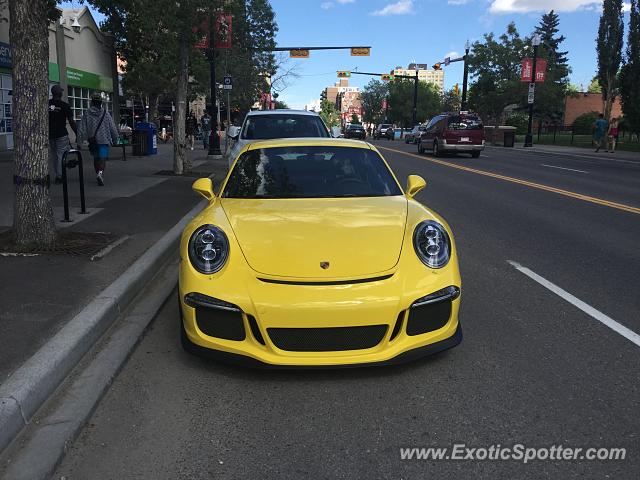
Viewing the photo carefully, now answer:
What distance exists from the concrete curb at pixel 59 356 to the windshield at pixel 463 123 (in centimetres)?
2099

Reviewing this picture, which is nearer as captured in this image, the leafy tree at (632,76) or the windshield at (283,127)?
the windshield at (283,127)

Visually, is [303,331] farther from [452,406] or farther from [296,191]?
[296,191]

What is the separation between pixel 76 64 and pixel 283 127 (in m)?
20.4

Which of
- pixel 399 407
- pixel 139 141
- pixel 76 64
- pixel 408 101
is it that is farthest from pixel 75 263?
pixel 408 101

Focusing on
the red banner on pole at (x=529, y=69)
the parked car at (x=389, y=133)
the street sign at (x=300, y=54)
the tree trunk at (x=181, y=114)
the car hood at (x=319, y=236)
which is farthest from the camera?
the parked car at (x=389, y=133)

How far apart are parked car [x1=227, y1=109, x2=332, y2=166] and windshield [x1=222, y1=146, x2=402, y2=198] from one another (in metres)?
5.92

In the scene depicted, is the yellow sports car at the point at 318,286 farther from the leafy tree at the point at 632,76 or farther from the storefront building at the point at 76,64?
the leafy tree at the point at 632,76

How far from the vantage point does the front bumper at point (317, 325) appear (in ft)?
11.0

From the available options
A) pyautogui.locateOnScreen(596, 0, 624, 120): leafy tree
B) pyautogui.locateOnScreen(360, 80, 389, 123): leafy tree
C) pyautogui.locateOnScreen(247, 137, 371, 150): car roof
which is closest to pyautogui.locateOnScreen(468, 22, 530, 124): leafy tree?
pyautogui.locateOnScreen(596, 0, 624, 120): leafy tree

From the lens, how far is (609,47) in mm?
43969

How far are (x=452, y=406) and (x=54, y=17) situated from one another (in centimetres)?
830

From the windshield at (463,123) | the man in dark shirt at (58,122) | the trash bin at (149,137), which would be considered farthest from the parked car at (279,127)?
the windshield at (463,123)

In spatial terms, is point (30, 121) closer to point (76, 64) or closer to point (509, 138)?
point (76, 64)

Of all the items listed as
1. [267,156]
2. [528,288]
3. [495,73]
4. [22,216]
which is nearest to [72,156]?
[22,216]
